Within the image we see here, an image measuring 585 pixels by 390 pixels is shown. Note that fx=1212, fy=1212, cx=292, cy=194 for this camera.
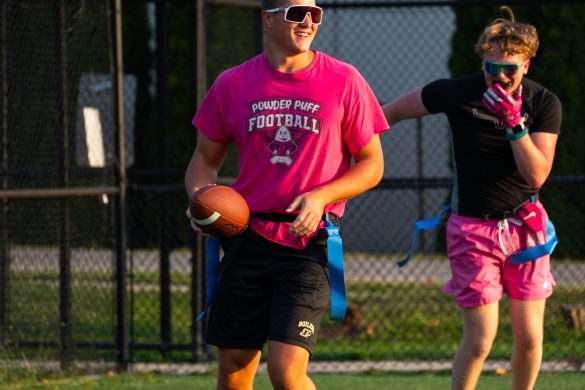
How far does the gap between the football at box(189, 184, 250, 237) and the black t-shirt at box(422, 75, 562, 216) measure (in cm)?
153

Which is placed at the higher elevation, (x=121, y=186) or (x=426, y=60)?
(x=426, y=60)

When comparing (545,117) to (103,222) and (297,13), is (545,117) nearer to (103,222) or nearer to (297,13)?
(297,13)

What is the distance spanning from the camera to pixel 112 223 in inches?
331

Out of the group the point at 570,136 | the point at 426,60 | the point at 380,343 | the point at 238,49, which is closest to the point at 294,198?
the point at 238,49

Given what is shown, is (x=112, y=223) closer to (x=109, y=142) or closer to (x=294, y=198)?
(x=109, y=142)

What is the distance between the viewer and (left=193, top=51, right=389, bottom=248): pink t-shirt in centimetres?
491

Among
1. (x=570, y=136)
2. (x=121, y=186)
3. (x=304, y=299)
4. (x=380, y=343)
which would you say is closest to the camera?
(x=304, y=299)

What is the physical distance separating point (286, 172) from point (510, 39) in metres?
1.53

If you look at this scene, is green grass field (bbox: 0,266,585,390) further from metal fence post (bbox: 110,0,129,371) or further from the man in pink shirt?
the man in pink shirt

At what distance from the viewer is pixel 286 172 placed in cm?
491

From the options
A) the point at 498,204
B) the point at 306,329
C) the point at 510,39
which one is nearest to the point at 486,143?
the point at 498,204

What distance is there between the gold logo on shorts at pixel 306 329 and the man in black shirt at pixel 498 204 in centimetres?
125

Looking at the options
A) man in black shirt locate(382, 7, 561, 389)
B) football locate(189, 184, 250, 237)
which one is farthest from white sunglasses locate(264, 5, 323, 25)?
man in black shirt locate(382, 7, 561, 389)

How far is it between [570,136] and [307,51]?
783 cm
